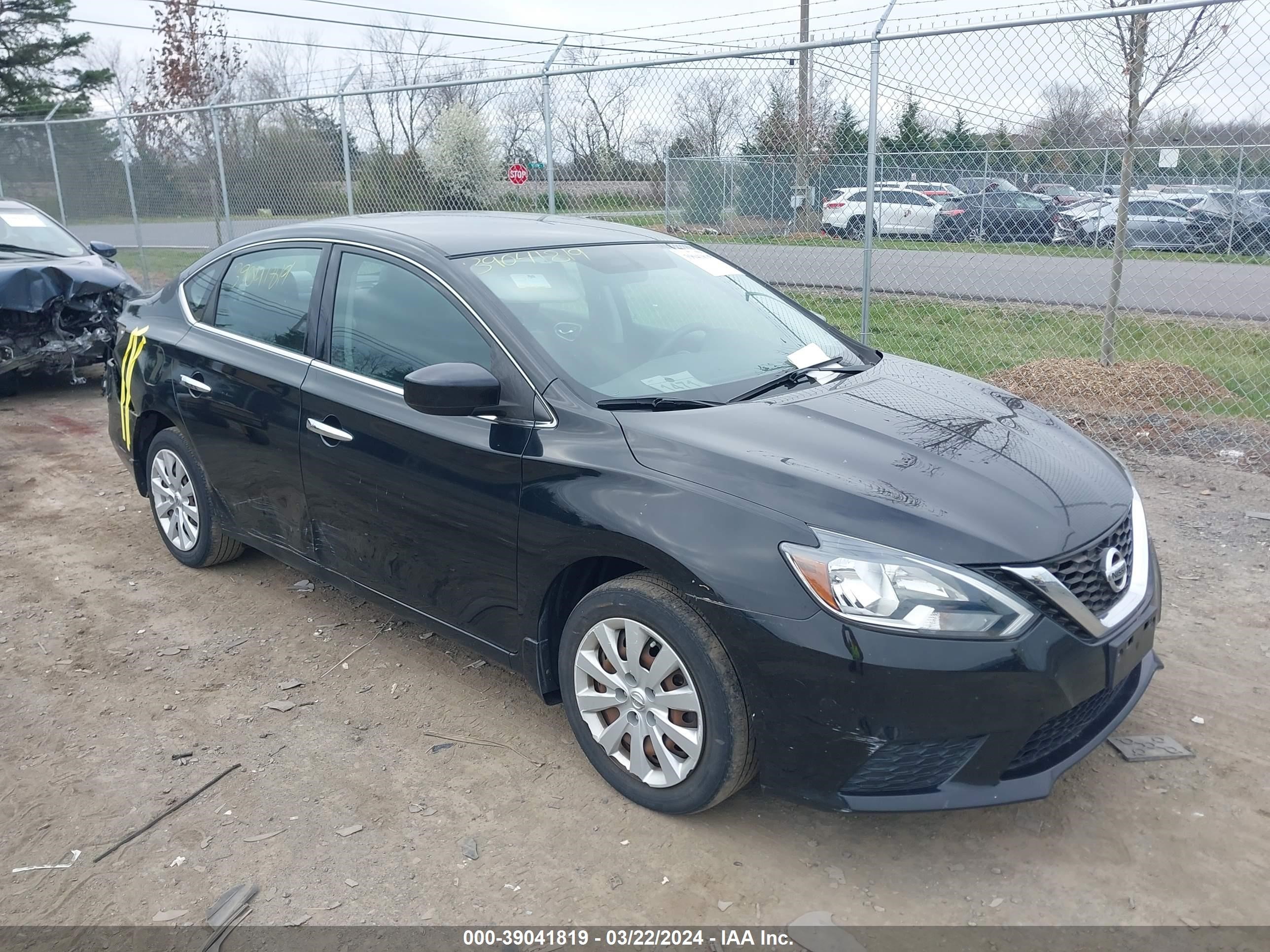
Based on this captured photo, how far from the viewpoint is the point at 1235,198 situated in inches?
250

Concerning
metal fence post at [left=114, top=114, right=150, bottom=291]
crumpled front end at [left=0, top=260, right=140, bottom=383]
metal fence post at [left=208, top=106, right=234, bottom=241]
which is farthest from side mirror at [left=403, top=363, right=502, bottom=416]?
metal fence post at [left=114, top=114, right=150, bottom=291]

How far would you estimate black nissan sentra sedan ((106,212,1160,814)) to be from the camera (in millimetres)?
2586

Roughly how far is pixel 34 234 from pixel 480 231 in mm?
7014

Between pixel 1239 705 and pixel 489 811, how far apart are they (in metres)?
2.65

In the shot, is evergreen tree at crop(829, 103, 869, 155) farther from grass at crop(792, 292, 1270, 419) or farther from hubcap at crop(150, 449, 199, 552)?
hubcap at crop(150, 449, 199, 552)

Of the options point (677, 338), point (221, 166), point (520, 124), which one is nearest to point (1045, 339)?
point (520, 124)

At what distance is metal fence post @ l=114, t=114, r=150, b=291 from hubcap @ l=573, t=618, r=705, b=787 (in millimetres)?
12060

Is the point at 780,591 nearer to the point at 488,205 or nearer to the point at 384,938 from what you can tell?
the point at 384,938

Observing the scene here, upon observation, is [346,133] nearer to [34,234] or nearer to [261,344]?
[34,234]

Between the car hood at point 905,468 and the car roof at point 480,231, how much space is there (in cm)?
110

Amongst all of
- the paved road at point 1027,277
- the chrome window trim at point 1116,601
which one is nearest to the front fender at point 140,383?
the chrome window trim at point 1116,601

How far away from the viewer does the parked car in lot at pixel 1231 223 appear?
631 cm

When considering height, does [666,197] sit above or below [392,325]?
above

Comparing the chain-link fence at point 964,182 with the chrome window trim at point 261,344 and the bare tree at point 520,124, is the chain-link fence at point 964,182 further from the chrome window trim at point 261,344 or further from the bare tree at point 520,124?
the chrome window trim at point 261,344
